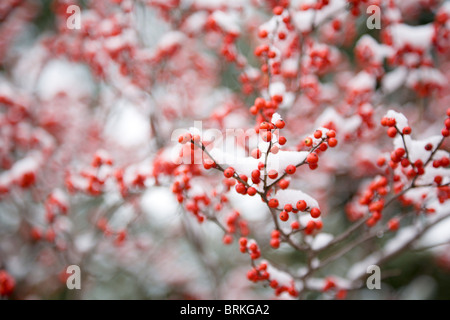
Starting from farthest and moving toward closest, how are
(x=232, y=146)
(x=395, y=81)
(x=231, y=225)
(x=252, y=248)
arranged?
(x=395, y=81) < (x=232, y=146) < (x=231, y=225) < (x=252, y=248)

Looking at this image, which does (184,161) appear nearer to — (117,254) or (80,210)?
(117,254)

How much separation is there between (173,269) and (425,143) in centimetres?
448

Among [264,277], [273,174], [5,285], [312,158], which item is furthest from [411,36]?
[5,285]

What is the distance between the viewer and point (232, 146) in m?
2.38

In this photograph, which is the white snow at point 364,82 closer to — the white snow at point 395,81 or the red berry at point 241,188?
the white snow at point 395,81

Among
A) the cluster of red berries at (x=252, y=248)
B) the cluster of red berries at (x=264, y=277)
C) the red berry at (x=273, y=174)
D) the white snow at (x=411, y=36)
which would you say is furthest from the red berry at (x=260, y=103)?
the white snow at (x=411, y=36)

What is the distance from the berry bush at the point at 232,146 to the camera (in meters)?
1.79

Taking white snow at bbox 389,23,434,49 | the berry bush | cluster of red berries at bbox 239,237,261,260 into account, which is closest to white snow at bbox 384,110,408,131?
the berry bush

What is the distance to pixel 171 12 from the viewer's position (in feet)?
10.3

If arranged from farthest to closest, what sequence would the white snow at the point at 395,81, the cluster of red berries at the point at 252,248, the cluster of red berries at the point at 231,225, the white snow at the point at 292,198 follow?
the white snow at the point at 395,81 → the cluster of red berries at the point at 231,225 → the cluster of red berries at the point at 252,248 → the white snow at the point at 292,198

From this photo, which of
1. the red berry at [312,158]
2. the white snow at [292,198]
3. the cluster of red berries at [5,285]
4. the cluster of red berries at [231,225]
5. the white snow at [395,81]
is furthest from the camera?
the white snow at [395,81]

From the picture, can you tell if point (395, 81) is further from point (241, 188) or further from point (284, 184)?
point (241, 188)

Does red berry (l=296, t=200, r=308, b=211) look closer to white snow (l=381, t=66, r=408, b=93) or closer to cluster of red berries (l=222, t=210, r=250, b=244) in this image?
cluster of red berries (l=222, t=210, r=250, b=244)

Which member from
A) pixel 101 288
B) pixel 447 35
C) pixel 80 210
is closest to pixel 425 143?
pixel 447 35
